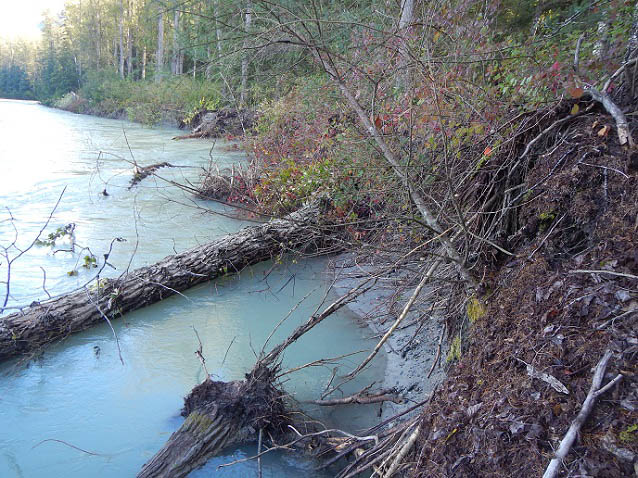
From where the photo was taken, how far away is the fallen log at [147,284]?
5.00m

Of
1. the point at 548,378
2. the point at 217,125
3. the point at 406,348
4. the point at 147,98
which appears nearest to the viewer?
the point at 548,378

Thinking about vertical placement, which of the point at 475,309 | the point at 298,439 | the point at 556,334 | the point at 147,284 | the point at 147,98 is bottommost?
the point at 147,284

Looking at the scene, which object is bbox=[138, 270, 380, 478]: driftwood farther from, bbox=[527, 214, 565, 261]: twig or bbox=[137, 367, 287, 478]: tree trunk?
bbox=[527, 214, 565, 261]: twig

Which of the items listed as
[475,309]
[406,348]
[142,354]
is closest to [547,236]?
[475,309]

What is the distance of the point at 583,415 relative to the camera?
2176 mm

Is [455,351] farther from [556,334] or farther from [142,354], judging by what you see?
[142,354]

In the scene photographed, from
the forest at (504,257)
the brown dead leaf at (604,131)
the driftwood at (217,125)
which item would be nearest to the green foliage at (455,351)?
the forest at (504,257)

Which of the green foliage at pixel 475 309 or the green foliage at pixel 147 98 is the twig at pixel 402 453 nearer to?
the green foliage at pixel 475 309

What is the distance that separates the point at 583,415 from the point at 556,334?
1.82 feet

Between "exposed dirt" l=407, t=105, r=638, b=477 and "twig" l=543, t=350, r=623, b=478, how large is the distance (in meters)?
0.04

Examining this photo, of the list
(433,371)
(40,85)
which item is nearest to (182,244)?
(433,371)

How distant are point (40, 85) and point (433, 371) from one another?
66.7m

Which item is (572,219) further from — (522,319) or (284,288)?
(284,288)

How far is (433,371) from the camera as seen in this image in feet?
13.7
